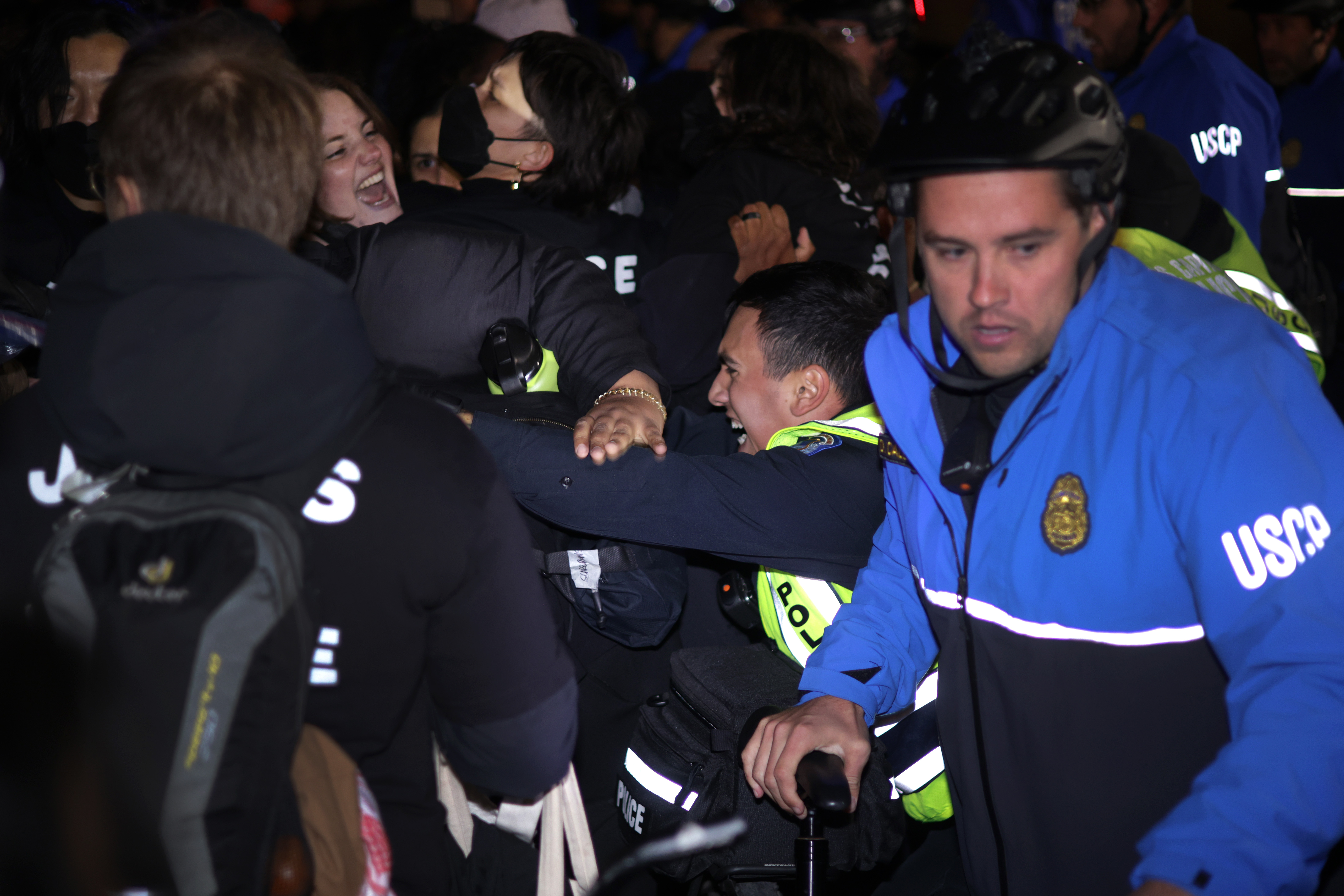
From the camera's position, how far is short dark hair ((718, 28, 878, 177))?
12.4ft

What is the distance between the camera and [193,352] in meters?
1.24

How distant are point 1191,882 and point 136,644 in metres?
1.26

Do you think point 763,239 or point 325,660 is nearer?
point 325,660

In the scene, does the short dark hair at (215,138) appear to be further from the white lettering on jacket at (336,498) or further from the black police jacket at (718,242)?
the black police jacket at (718,242)

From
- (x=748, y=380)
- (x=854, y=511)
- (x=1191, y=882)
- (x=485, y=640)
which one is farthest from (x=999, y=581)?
(x=748, y=380)

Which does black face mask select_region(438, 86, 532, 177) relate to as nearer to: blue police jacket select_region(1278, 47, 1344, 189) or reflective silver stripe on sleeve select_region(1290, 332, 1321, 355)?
reflective silver stripe on sleeve select_region(1290, 332, 1321, 355)

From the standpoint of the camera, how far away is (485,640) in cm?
143

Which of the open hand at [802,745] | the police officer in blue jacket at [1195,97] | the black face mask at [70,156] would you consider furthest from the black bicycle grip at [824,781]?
the police officer in blue jacket at [1195,97]

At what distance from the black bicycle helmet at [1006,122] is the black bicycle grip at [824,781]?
922 millimetres

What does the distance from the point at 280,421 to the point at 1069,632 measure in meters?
1.13

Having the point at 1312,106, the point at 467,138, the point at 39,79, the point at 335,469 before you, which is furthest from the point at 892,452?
the point at 1312,106

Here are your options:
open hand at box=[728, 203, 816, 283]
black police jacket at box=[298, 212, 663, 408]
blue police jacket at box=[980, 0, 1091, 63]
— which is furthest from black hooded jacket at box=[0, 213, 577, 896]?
blue police jacket at box=[980, 0, 1091, 63]

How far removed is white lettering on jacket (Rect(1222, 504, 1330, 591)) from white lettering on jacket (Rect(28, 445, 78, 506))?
1496mm

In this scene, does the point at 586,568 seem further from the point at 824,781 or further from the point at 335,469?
the point at 335,469
